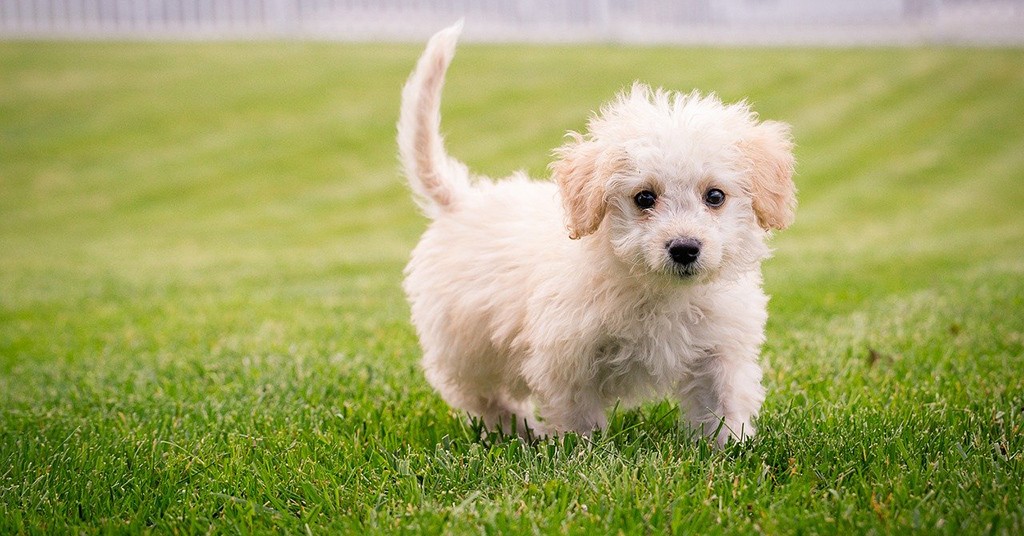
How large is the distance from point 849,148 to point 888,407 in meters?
16.1

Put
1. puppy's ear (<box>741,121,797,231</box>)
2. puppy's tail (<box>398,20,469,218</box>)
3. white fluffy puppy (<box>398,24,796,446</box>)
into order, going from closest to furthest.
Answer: white fluffy puppy (<box>398,24,796,446</box>) → puppy's ear (<box>741,121,797,231</box>) → puppy's tail (<box>398,20,469,218</box>)

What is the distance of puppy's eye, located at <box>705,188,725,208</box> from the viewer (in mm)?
3047

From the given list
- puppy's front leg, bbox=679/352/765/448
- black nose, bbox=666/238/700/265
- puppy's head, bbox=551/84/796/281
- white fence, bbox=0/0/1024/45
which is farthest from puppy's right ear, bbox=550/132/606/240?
white fence, bbox=0/0/1024/45

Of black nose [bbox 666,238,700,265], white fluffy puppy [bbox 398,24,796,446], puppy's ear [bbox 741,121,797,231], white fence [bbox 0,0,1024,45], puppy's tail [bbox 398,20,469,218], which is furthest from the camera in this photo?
white fence [bbox 0,0,1024,45]

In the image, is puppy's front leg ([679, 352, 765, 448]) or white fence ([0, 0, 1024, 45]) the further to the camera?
white fence ([0, 0, 1024, 45])

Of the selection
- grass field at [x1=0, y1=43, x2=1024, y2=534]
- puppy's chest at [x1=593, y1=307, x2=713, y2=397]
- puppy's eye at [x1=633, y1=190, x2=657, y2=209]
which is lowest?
grass field at [x1=0, y1=43, x2=1024, y2=534]

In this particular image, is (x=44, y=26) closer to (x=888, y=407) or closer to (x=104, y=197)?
(x=104, y=197)

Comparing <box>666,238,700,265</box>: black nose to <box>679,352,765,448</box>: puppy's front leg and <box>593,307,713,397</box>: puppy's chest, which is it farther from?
<box>679,352,765,448</box>: puppy's front leg

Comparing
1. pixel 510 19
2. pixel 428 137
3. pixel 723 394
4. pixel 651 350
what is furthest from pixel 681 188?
pixel 510 19

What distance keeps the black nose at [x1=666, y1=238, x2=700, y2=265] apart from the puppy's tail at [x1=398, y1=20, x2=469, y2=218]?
1.39 metres

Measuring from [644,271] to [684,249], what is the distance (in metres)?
0.17

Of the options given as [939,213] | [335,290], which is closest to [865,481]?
[335,290]

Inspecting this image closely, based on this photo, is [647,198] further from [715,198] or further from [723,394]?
[723,394]

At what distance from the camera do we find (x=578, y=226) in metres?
3.07
